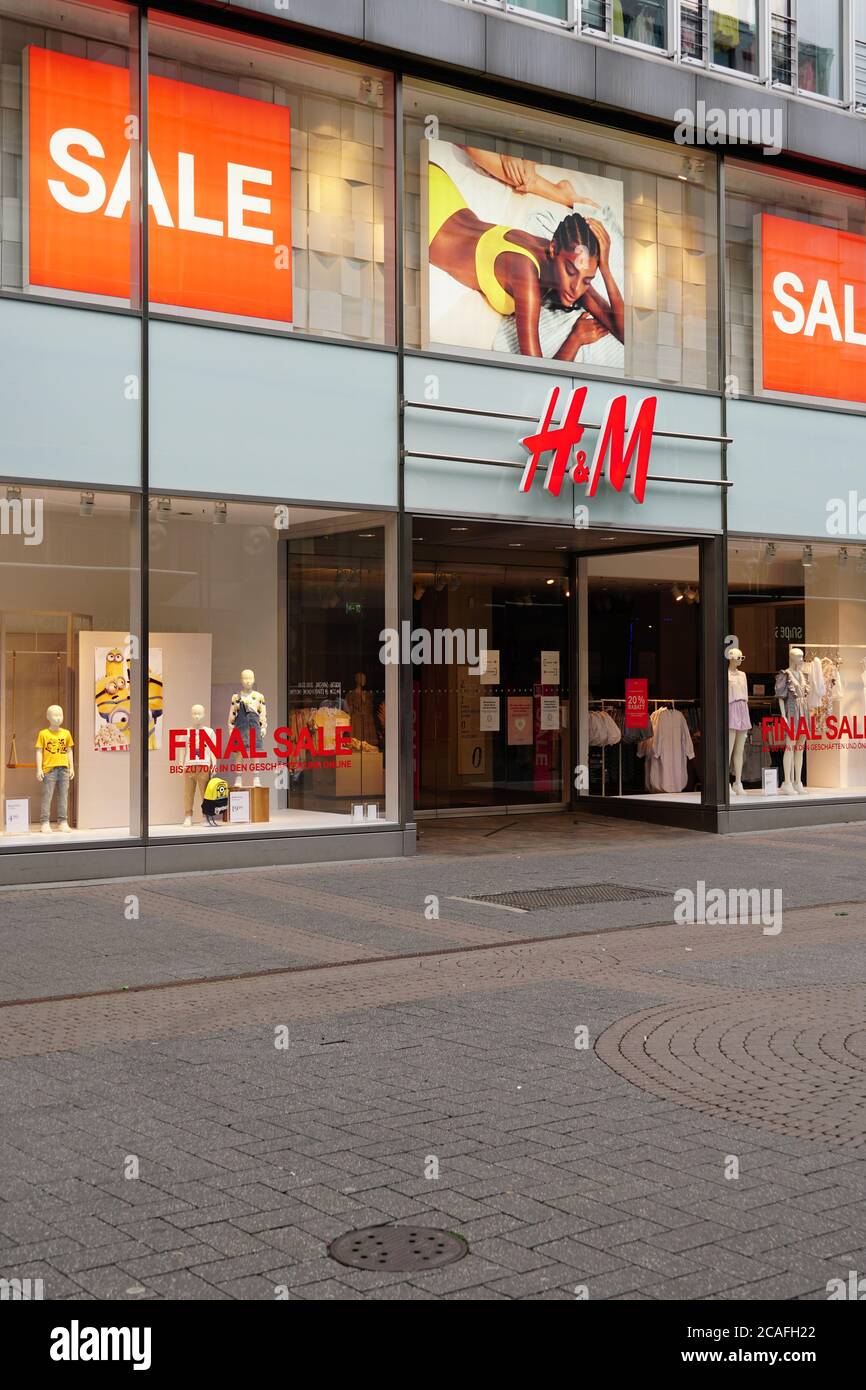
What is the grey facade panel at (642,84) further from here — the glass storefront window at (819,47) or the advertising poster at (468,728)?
the advertising poster at (468,728)

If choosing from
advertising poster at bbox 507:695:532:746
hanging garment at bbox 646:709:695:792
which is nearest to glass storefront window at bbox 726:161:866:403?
hanging garment at bbox 646:709:695:792

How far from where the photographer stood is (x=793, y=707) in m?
20.4

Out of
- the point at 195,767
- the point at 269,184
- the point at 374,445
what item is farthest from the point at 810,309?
the point at 195,767

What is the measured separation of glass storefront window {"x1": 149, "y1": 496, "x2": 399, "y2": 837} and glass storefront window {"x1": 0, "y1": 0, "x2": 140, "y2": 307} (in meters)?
2.65

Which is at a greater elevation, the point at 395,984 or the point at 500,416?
the point at 500,416

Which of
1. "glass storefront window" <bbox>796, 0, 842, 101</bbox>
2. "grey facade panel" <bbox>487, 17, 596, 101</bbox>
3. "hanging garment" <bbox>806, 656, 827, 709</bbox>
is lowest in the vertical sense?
"hanging garment" <bbox>806, 656, 827, 709</bbox>

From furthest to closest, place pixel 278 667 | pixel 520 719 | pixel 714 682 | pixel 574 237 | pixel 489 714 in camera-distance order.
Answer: pixel 520 719
pixel 489 714
pixel 714 682
pixel 574 237
pixel 278 667

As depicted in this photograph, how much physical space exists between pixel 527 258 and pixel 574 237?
2.78 feet

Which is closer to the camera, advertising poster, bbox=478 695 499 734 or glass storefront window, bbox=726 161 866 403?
glass storefront window, bbox=726 161 866 403

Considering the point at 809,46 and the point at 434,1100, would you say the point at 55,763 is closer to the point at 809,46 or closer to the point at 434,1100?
the point at 434,1100

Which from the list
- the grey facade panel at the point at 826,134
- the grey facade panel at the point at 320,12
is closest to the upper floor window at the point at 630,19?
→ the grey facade panel at the point at 826,134

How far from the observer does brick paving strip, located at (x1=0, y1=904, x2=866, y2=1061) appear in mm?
8305

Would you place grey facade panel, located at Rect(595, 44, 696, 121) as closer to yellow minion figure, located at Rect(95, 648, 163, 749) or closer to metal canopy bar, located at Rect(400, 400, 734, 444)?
metal canopy bar, located at Rect(400, 400, 734, 444)
